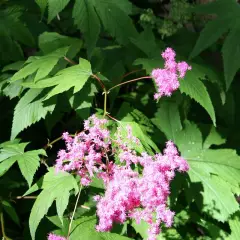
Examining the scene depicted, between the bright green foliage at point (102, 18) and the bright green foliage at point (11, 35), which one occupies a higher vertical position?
the bright green foliage at point (102, 18)

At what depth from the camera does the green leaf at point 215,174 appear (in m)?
1.78

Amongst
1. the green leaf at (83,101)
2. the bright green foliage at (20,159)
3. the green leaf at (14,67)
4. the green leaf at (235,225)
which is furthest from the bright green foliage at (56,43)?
the green leaf at (235,225)

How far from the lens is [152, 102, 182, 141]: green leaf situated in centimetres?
192

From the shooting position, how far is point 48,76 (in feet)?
5.34

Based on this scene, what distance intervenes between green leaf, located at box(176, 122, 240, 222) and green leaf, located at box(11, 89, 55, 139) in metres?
0.69

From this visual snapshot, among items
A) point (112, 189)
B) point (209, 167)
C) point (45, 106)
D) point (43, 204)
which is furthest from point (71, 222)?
point (209, 167)

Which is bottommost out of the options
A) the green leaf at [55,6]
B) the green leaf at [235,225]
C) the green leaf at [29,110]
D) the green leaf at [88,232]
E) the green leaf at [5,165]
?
the green leaf at [235,225]

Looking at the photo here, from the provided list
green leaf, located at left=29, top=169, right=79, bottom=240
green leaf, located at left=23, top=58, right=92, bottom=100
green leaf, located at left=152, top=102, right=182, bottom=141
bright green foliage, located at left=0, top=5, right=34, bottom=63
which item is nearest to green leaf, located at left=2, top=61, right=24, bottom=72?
bright green foliage, located at left=0, top=5, right=34, bottom=63

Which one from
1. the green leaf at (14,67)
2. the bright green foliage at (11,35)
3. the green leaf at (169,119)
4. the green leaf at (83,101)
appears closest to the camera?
the green leaf at (83,101)

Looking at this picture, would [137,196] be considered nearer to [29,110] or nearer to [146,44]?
[29,110]

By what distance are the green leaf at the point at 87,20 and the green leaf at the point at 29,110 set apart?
0.93ft

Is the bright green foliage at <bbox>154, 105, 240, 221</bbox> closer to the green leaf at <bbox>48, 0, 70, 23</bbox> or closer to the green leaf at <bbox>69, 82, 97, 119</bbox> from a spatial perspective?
the green leaf at <bbox>69, 82, 97, 119</bbox>

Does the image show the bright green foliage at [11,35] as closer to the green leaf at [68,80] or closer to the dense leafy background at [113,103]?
the dense leafy background at [113,103]

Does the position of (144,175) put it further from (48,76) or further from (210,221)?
(210,221)
